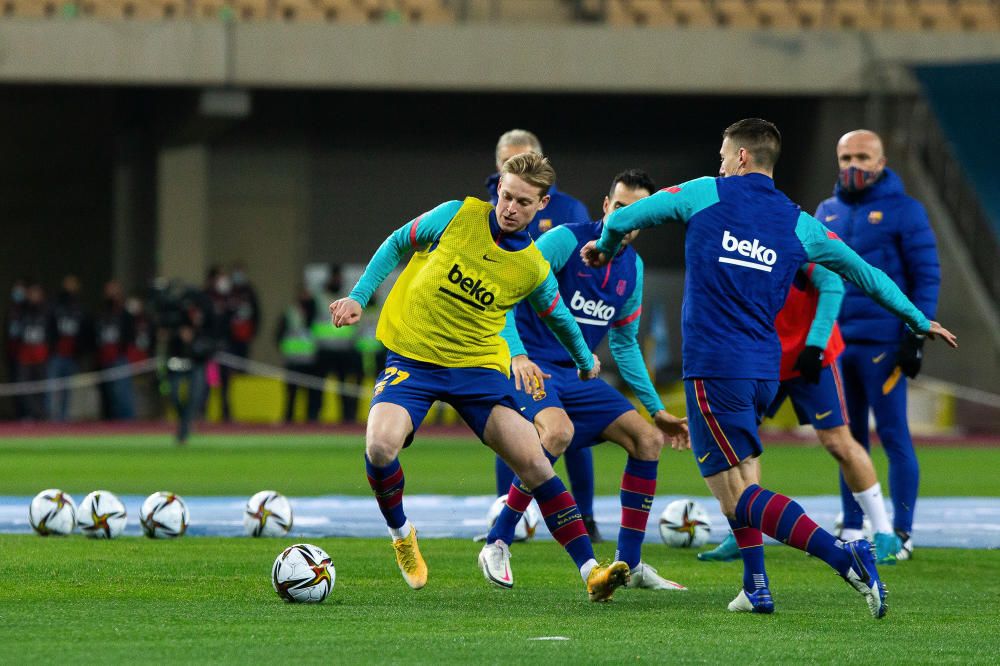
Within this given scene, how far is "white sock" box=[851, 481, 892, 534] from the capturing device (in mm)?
8656

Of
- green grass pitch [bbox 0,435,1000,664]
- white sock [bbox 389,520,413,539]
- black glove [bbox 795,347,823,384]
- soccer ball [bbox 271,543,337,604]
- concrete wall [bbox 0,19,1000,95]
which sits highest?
concrete wall [bbox 0,19,1000,95]

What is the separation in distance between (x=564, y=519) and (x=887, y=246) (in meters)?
3.29

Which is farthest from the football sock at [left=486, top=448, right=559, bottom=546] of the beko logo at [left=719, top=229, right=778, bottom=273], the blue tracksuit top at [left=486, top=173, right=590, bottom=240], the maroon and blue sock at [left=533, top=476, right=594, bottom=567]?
the blue tracksuit top at [left=486, top=173, right=590, bottom=240]

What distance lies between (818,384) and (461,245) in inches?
95.7

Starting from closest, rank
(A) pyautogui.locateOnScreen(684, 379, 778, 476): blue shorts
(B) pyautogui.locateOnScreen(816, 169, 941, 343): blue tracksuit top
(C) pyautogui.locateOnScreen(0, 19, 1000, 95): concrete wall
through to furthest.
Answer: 1. (A) pyautogui.locateOnScreen(684, 379, 778, 476): blue shorts
2. (B) pyautogui.locateOnScreen(816, 169, 941, 343): blue tracksuit top
3. (C) pyautogui.locateOnScreen(0, 19, 1000, 95): concrete wall

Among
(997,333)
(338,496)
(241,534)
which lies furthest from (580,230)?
(997,333)

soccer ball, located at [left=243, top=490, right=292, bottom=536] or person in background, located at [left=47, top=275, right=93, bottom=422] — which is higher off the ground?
person in background, located at [left=47, top=275, right=93, bottom=422]

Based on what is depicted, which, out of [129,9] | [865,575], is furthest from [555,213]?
[129,9]

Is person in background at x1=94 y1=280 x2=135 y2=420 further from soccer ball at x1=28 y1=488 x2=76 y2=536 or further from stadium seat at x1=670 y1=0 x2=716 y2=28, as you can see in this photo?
soccer ball at x1=28 y1=488 x2=76 y2=536

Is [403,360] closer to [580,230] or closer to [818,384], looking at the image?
[580,230]

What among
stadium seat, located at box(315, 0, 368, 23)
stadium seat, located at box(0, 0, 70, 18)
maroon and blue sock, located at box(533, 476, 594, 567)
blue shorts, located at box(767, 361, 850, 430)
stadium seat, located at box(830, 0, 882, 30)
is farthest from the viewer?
stadium seat, located at box(830, 0, 882, 30)

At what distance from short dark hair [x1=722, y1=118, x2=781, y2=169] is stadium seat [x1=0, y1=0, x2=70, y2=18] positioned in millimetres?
19831

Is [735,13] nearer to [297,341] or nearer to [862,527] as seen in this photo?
[297,341]

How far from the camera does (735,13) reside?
26422 mm
